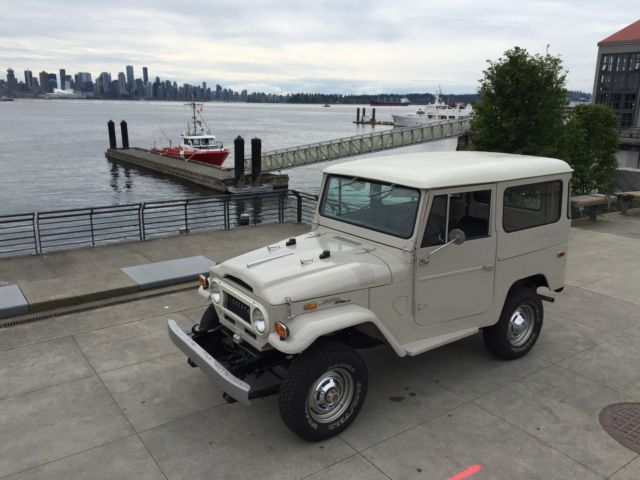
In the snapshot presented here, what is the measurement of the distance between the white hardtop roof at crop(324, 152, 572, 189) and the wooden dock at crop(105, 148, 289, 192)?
30.9 m

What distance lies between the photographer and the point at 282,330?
4297 mm

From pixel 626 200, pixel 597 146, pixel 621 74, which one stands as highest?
pixel 621 74

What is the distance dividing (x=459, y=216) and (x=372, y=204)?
89 centimetres

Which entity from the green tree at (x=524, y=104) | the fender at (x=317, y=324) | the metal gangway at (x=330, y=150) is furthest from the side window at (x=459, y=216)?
the metal gangway at (x=330, y=150)

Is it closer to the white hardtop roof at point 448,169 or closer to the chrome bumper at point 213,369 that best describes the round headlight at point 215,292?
the chrome bumper at point 213,369

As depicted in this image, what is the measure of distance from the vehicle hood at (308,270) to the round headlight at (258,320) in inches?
5.9

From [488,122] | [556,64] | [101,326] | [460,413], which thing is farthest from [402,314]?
[556,64]

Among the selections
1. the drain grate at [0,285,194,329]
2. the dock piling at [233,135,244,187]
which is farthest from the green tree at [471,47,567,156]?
the dock piling at [233,135,244,187]

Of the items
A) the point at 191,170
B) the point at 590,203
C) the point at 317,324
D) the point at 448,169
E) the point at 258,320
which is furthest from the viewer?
the point at 191,170

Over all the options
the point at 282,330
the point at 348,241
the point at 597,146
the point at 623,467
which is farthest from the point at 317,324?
the point at 597,146

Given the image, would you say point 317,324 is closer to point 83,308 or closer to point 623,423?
point 623,423

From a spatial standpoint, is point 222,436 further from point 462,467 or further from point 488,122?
point 488,122

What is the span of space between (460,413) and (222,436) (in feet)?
7.41

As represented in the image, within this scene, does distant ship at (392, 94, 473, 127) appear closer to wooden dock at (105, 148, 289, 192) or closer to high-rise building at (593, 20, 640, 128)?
high-rise building at (593, 20, 640, 128)
